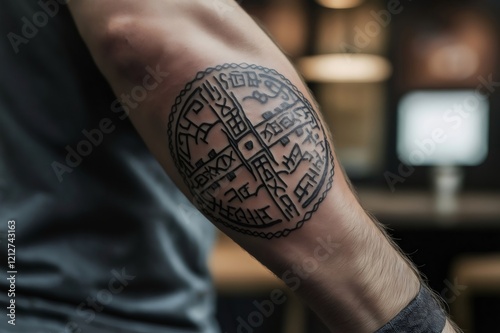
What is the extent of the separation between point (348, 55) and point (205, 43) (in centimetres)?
455

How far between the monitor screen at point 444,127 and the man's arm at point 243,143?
4.25 m

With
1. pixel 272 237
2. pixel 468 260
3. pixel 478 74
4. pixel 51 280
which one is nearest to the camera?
pixel 272 237

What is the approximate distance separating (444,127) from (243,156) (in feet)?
14.1

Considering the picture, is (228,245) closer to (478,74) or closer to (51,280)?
(478,74)

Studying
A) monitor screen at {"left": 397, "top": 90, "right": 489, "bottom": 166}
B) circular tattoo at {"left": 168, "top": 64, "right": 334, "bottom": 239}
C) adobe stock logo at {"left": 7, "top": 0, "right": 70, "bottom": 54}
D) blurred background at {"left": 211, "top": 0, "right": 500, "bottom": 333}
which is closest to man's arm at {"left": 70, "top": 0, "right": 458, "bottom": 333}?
circular tattoo at {"left": 168, "top": 64, "right": 334, "bottom": 239}

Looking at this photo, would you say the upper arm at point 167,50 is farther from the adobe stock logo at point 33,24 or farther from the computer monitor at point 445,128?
the computer monitor at point 445,128

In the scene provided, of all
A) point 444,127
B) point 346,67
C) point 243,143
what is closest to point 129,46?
point 243,143

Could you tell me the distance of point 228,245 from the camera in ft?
12.0

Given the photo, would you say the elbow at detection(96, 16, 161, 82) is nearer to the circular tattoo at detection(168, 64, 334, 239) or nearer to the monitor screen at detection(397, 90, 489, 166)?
the circular tattoo at detection(168, 64, 334, 239)

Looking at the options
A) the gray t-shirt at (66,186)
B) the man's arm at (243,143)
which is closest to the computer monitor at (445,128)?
the gray t-shirt at (66,186)

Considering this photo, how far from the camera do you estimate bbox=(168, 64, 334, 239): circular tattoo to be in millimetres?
712

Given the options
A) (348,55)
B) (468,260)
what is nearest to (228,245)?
(468,260)

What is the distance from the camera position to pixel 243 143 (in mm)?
716

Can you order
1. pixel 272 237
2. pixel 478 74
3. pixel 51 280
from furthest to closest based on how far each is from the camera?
pixel 478 74 < pixel 51 280 < pixel 272 237
